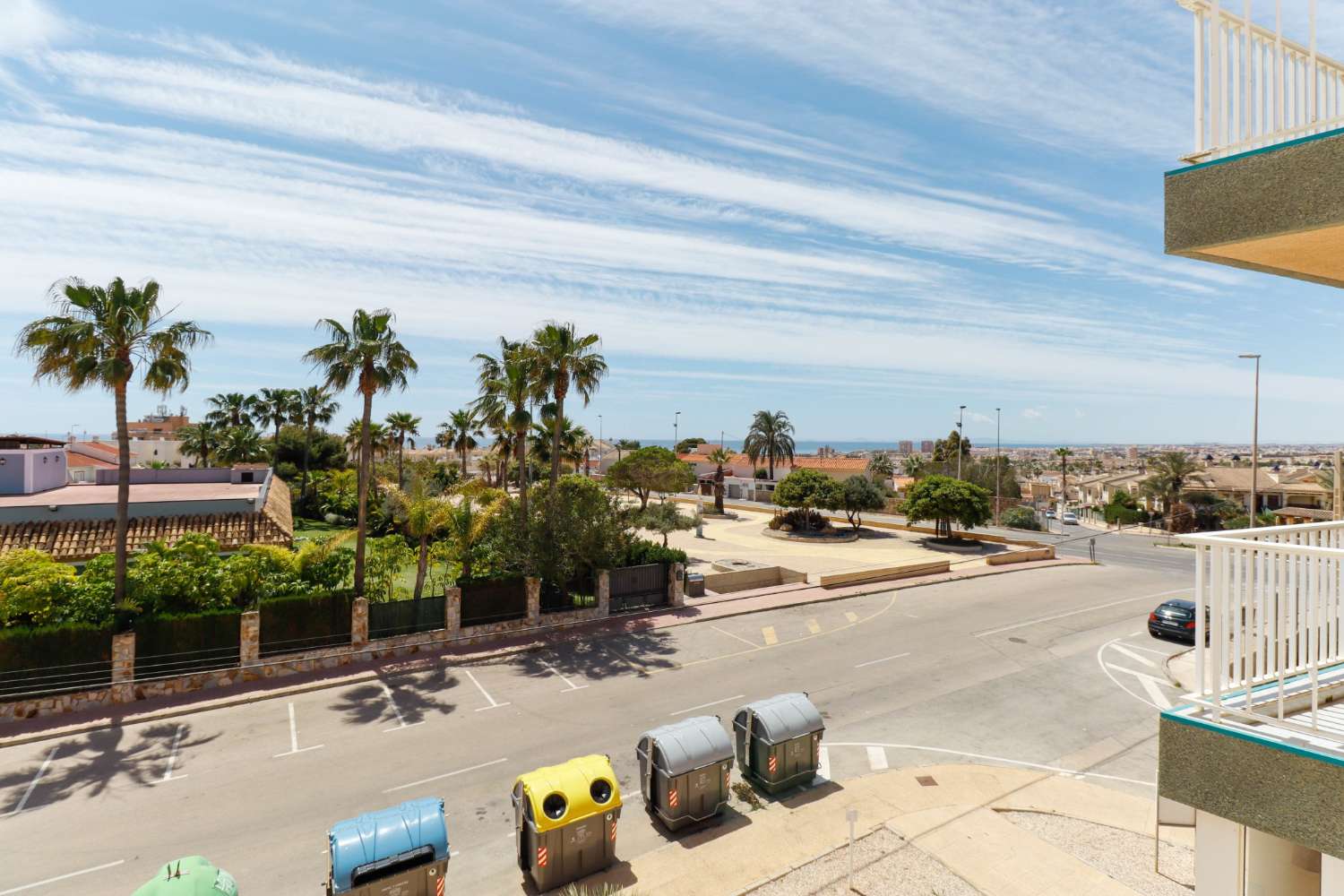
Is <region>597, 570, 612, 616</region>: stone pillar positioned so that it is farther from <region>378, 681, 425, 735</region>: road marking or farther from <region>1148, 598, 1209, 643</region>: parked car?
<region>1148, 598, 1209, 643</region>: parked car

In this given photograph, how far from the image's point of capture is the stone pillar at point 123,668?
17094mm

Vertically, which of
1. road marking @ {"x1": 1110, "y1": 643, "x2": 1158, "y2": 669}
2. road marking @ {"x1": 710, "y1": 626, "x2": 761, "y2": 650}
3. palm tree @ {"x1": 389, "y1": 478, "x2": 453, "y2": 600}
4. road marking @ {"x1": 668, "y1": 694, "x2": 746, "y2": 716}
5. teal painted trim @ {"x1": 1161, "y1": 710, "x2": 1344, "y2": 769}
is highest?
teal painted trim @ {"x1": 1161, "y1": 710, "x2": 1344, "y2": 769}

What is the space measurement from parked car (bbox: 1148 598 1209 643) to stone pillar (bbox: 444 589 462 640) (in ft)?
78.4

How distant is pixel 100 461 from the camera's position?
61031 millimetres

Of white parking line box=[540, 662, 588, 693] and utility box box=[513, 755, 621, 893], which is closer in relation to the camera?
utility box box=[513, 755, 621, 893]

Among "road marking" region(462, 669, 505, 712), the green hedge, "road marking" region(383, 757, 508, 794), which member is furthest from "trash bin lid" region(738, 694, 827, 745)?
the green hedge

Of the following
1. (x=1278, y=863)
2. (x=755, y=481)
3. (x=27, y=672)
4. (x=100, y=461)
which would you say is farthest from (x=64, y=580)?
(x=755, y=481)

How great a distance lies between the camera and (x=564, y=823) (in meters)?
9.95

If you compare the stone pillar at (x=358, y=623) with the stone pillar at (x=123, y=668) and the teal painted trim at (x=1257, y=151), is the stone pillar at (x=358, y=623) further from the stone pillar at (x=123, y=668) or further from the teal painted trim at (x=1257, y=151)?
the teal painted trim at (x=1257, y=151)

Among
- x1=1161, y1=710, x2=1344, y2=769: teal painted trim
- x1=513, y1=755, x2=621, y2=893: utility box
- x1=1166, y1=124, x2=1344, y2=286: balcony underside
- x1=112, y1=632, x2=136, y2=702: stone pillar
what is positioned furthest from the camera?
x1=112, y1=632, x2=136, y2=702: stone pillar

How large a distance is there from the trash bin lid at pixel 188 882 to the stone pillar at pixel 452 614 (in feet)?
45.6

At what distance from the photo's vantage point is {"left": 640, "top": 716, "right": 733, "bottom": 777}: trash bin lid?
37.0 feet

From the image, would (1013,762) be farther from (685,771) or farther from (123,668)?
(123,668)

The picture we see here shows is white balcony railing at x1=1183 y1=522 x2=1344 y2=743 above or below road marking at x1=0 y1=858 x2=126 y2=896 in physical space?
above
